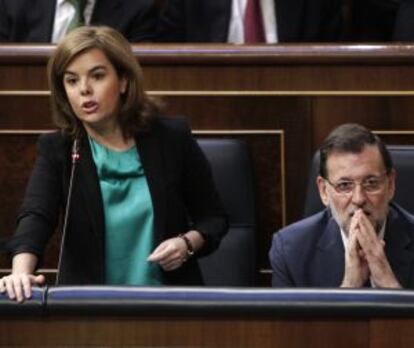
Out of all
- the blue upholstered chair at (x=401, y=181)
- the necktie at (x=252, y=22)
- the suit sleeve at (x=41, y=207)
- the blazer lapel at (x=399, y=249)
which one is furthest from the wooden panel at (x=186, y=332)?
the necktie at (x=252, y=22)

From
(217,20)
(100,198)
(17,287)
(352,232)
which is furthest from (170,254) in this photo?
(217,20)

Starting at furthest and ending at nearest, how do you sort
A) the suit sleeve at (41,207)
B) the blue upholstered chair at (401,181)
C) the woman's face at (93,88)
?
1. the blue upholstered chair at (401,181)
2. the woman's face at (93,88)
3. the suit sleeve at (41,207)

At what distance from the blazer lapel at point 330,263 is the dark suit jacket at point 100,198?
5.4 inches

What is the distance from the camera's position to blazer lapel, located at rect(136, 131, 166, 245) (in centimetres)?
155

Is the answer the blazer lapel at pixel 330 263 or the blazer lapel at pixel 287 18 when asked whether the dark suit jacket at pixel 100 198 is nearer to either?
the blazer lapel at pixel 330 263

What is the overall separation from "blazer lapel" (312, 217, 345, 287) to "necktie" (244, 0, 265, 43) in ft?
2.57

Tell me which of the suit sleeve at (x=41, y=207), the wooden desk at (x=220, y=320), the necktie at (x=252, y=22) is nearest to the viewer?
the wooden desk at (x=220, y=320)

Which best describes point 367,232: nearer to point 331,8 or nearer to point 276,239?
point 276,239

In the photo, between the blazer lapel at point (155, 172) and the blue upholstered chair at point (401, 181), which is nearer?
the blazer lapel at point (155, 172)

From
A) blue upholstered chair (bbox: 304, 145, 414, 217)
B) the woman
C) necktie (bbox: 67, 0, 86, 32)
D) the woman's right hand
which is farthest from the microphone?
necktie (bbox: 67, 0, 86, 32)

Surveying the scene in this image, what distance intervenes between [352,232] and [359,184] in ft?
0.20

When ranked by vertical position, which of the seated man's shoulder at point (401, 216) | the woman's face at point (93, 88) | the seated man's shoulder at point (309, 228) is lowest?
the seated man's shoulder at point (309, 228)

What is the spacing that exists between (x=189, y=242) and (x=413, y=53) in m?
0.67

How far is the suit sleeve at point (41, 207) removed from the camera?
1463mm
